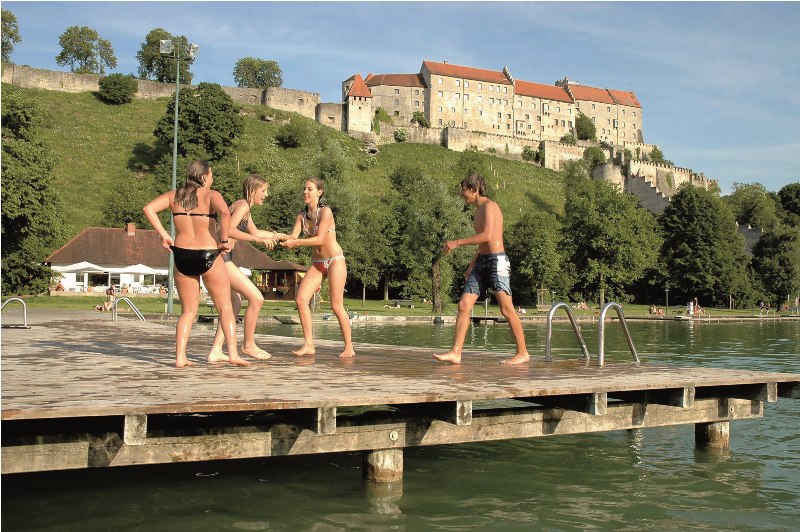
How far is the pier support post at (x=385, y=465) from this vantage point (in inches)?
311

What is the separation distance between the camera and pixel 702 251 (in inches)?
3253

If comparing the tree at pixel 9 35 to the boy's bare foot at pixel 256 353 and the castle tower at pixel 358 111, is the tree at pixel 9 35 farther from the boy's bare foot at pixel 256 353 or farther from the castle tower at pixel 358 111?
the boy's bare foot at pixel 256 353

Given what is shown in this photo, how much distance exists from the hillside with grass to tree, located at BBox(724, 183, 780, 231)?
29.4 meters

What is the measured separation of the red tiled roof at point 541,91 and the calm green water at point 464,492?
15094cm

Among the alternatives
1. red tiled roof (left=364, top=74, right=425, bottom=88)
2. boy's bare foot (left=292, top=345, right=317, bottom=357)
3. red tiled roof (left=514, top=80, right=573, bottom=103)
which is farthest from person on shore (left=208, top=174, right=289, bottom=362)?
red tiled roof (left=514, top=80, right=573, bottom=103)

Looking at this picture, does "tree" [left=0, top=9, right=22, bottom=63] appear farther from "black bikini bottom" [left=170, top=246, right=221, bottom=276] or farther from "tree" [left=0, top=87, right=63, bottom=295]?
"black bikini bottom" [left=170, top=246, right=221, bottom=276]

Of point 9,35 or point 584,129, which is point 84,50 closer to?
point 9,35

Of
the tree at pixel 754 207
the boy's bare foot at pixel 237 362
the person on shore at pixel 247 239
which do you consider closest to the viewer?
the boy's bare foot at pixel 237 362

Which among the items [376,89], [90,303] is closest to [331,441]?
[90,303]

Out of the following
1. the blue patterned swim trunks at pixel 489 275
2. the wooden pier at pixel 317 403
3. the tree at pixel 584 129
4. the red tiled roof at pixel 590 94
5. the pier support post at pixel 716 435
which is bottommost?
the pier support post at pixel 716 435

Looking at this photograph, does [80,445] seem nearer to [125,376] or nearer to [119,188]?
[125,376]

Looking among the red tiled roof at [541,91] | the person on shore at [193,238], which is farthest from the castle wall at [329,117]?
the person on shore at [193,238]

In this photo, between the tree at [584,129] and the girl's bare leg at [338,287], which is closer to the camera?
the girl's bare leg at [338,287]

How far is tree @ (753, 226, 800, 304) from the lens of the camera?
287ft
